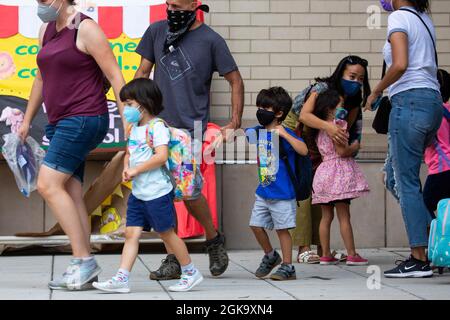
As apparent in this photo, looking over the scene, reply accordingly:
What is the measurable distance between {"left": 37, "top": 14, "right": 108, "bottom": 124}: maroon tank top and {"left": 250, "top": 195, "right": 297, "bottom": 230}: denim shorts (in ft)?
4.50

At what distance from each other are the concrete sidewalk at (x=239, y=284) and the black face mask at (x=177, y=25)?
5.36 ft

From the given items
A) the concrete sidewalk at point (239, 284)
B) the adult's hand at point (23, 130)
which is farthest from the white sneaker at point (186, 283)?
the adult's hand at point (23, 130)

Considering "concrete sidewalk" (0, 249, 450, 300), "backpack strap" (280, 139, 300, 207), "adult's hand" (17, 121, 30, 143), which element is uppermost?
"adult's hand" (17, 121, 30, 143)

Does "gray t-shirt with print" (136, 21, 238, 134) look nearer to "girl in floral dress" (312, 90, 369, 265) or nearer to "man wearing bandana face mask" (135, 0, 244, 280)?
"man wearing bandana face mask" (135, 0, 244, 280)

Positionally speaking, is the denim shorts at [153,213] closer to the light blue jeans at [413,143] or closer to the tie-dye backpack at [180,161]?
the tie-dye backpack at [180,161]

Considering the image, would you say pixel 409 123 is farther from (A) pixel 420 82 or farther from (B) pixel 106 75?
(B) pixel 106 75

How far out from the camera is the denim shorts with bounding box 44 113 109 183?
21.2 feet

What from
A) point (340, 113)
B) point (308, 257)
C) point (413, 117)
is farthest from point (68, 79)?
point (308, 257)

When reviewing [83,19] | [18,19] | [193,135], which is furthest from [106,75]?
[18,19]

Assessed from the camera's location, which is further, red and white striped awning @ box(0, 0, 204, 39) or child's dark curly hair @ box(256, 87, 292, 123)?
red and white striped awning @ box(0, 0, 204, 39)

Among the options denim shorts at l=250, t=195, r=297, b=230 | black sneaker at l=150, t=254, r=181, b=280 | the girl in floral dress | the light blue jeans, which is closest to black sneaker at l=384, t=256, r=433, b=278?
the light blue jeans

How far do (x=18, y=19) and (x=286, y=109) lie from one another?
318 cm

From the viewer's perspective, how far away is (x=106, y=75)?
6562 mm

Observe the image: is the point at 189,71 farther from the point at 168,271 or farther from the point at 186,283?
the point at 186,283
